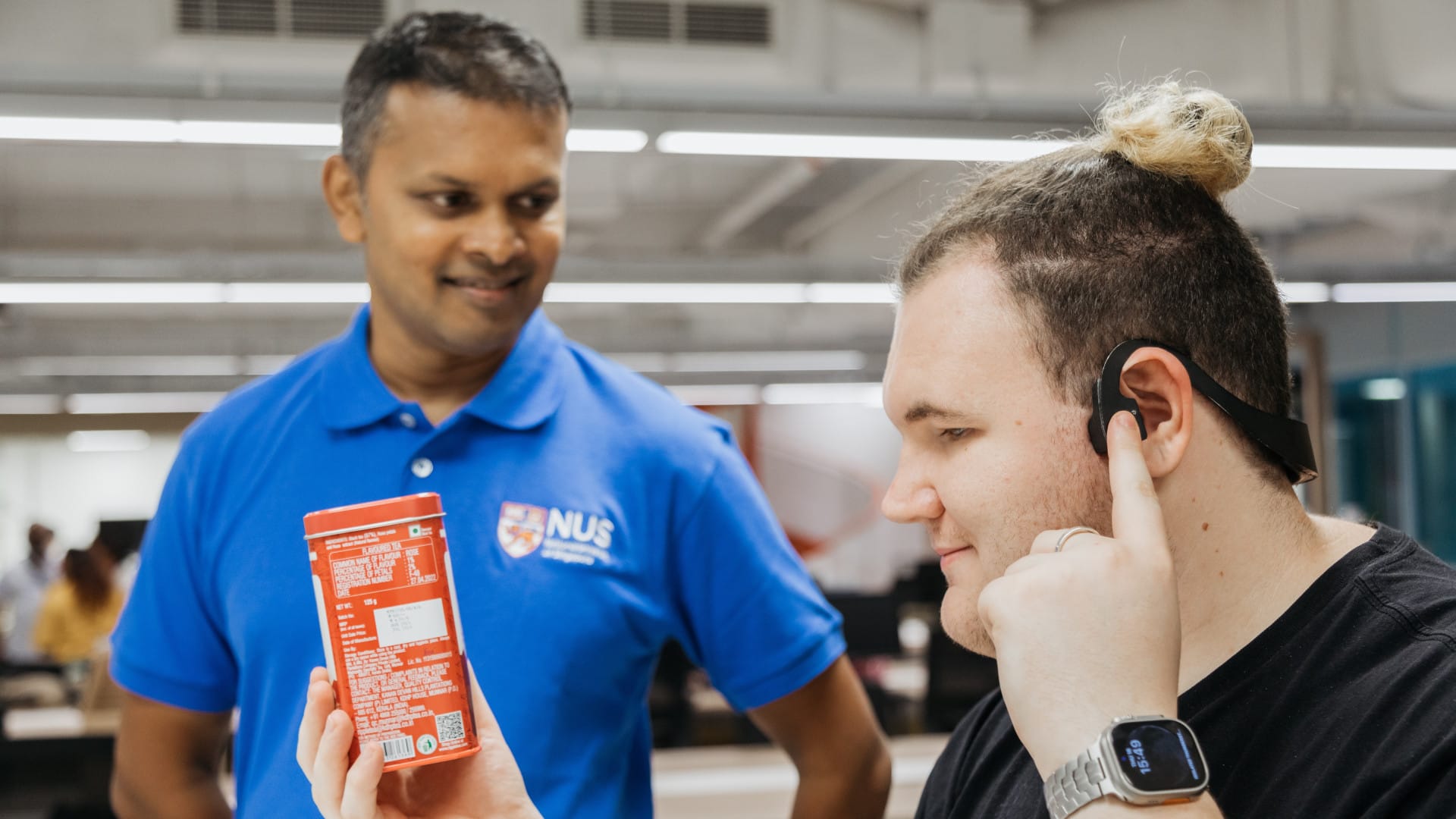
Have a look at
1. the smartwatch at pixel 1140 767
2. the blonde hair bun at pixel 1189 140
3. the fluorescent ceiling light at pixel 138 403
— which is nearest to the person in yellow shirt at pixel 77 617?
the fluorescent ceiling light at pixel 138 403

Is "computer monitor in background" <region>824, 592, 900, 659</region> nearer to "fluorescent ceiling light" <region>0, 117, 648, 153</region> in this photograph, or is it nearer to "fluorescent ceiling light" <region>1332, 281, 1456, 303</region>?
"fluorescent ceiling light" <region>0, 117, 648, 153</region>

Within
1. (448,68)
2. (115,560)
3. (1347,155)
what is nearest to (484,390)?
(448,68)

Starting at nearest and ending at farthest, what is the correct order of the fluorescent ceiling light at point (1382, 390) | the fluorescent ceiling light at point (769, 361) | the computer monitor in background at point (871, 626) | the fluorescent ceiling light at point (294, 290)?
the computer monitor in background at point (871, 626) → the fluorescent ceiling light at point (294, 290) → the fluorescent ceiling light at point (1382, 390) → the fluorescent ceiling light at point (769, 361)

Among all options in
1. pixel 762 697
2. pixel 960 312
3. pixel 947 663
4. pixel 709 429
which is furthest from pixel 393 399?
pixel 947 663

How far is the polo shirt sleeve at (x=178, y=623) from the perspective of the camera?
156 centimetres

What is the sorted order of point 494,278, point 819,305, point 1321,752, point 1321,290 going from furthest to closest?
point 819,305
point 1321,290
point 494,278
point 1321,752

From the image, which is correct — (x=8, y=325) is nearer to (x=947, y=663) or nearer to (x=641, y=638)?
(x=947, y=663)

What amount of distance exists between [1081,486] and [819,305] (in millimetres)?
12184

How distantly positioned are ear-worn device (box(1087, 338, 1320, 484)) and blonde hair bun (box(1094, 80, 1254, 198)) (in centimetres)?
19

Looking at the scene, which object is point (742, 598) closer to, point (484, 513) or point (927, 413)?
point (484, 513)

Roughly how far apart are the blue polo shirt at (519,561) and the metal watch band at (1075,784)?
68 centimetres

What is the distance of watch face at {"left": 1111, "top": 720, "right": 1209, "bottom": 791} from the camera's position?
850 millimetres

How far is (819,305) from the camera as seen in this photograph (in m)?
13.2

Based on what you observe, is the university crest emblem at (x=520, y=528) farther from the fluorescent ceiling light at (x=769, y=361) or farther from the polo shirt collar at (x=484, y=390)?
the fluorescent ceiling light at (x=769, y=361)
